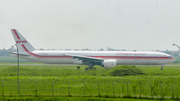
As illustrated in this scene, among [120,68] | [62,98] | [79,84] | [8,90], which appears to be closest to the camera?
[62,98]

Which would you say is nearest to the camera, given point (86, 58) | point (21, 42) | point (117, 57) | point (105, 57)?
Answer: point (86, 58)

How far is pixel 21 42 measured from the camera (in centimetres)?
4812

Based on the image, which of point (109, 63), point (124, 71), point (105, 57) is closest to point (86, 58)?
point (109, 63)

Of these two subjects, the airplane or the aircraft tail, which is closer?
the airplane

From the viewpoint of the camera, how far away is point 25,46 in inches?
1887

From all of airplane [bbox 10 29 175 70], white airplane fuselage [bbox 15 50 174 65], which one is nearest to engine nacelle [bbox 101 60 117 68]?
airplane [bbox 10 29 175 70]

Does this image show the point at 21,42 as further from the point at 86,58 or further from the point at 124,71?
the point at 124,71

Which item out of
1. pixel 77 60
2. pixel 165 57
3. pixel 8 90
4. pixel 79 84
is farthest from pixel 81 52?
pixel 8 90

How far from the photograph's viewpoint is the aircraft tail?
157 feet

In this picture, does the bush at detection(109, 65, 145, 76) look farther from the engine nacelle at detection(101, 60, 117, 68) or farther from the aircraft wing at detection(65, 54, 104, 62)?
the aircraft wing at detection(65, 54, 104, 62)

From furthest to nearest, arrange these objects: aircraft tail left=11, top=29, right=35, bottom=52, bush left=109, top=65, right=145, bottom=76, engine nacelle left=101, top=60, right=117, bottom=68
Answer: aircraft tail left=11, top=29, right=35, bottom=52 < engine nacelle left=101, top=60, right=117, bottom=68 < bush left=109, top=65, right=145, bottom=76

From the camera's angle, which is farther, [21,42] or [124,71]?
[21,42]

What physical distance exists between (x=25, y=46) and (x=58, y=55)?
26.0 feet

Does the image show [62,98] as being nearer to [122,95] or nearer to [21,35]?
[122,95]
